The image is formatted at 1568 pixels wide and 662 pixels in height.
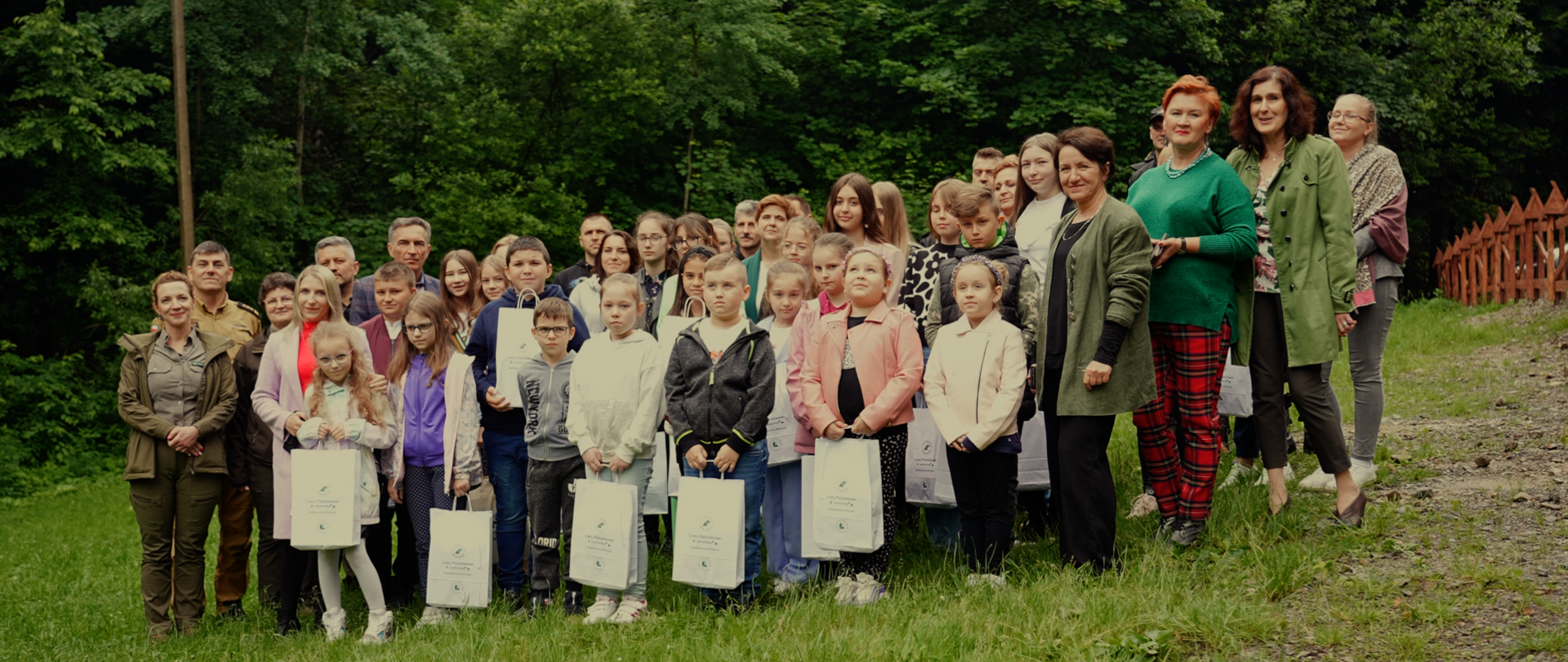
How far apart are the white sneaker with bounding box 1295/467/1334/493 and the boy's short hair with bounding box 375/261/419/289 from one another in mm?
4609

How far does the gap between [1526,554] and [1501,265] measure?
534 inches

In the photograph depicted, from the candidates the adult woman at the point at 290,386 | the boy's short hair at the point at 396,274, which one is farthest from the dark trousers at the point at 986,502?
the boy's short hair at the point at 396,274

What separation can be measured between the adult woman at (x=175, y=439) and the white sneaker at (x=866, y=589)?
328cm

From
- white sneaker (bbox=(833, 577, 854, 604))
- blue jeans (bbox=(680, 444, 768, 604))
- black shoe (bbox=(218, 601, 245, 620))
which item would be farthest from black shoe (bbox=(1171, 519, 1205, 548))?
black shoe (bbox=(218, 601, 245, 620))

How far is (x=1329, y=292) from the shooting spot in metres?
4.58

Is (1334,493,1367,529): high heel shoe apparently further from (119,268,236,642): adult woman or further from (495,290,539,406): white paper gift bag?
(119,268,236,642): adult woman

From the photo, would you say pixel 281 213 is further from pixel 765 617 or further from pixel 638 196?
pixel 765 617

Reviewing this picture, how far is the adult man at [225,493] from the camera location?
20.0 ft

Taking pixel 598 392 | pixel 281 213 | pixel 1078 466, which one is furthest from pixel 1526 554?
pixel 281 213

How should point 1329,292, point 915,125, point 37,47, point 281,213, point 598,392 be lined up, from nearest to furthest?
point 1329,292
point 598,392
point 37,47
point 281,213
point 915,125

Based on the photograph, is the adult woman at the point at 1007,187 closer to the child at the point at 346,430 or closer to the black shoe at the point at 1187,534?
the black shoe at the point at 1187,534

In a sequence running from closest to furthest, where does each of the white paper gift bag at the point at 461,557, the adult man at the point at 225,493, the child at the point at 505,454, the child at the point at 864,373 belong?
the child at the point at 864,373 < the white paper gift bag at the point at 461,557 < the child at the point at 505,454 < the adult man at the point at 225,493

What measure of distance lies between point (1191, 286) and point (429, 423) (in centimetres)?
349

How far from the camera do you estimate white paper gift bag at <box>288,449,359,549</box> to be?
203 inches
